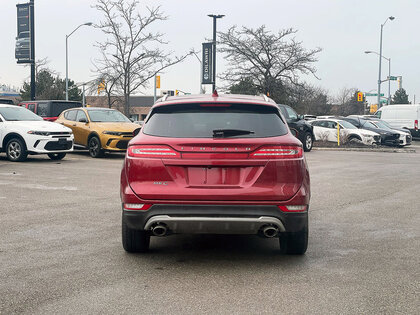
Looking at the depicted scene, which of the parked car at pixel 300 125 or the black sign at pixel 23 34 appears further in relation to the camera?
the black sign at pixel 23 34

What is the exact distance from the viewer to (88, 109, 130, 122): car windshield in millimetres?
19219

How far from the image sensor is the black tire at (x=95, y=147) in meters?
18.5

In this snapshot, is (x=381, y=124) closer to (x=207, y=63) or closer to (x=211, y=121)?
Result: (x=207, y=63)

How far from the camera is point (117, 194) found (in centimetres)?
1023

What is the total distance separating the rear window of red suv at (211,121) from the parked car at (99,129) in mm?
12742

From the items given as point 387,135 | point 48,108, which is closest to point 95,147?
point 48,108

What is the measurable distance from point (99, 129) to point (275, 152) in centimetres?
1393

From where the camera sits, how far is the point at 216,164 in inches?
202

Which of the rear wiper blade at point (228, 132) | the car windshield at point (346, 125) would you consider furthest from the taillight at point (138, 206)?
the car windshield at point (346, 125)

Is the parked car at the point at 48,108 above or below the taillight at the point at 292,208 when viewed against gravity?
above

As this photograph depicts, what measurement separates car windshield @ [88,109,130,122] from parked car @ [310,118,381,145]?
41.4ft

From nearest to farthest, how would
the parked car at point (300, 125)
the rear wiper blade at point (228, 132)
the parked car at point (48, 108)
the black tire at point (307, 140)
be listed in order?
the rear wiper blade at point (228, 132) → the parked car at point (48, 108) → the parked car at point (300, 125) → the black tire at point (307, 140)

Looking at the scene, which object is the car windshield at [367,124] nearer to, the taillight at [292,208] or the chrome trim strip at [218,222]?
the taillight at [292,208]

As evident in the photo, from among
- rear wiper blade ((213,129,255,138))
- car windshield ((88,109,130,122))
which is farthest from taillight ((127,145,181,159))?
car windshield ((88,109,130,122))
